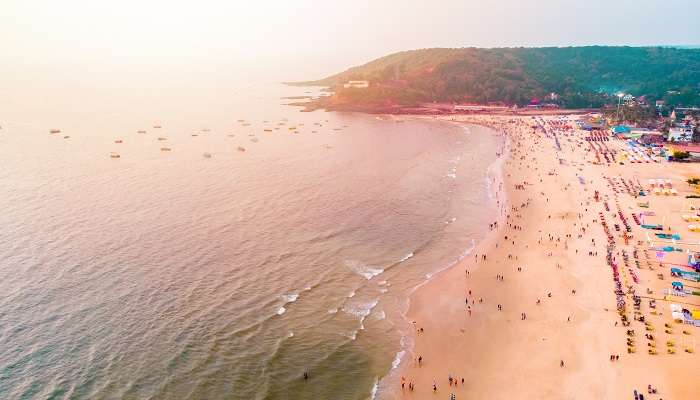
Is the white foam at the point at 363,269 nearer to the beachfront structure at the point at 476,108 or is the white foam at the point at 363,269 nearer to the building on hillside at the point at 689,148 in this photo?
the building on hillside at the point at 689,148

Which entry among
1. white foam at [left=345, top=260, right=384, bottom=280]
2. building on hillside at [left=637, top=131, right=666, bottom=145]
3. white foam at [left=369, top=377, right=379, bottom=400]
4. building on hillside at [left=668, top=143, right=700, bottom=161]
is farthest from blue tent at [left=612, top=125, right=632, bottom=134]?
white foam at [left=369, top=377, right=379, bottom=400]

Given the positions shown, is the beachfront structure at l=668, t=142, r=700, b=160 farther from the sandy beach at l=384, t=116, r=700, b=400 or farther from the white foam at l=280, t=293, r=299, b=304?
the white foam at l=280, t=293, r=299, b=304

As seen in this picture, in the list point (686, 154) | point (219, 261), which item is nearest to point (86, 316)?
point (219, 261)

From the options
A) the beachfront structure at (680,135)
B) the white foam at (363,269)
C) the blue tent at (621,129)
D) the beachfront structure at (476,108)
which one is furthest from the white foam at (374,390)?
the beachfront structure at (476,108)

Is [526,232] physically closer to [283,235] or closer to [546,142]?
[283,235]

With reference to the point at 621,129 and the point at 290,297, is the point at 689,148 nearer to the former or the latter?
the point at 621,129

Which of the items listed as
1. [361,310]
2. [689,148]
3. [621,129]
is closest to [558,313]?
[361,310]

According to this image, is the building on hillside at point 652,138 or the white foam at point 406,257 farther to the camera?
the building on hillside at point 652,138

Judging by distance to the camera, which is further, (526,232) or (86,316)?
(526,232)
